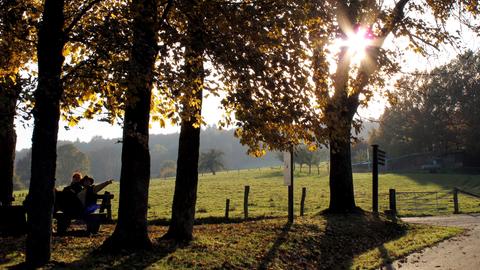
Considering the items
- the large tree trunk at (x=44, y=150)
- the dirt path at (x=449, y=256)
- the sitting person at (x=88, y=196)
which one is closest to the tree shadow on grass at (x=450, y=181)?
the dirt path at (x=449, y=256)

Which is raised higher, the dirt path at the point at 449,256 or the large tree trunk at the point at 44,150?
the large tree trunk at the point at 44,150

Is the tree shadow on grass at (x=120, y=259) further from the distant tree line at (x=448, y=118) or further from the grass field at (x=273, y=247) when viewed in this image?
the distant tree line at (x=448, y=118)

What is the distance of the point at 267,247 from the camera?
11664mm

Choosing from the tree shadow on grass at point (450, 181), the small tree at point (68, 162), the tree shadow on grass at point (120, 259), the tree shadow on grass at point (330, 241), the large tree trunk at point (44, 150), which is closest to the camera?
the large tree trunk at point (44, 150)

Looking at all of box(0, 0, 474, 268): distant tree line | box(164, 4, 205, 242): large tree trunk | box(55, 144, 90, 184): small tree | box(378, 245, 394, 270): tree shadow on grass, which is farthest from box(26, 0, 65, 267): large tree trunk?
box(55, 144, 90, 184): small tree

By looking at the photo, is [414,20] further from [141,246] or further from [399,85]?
[141,246]

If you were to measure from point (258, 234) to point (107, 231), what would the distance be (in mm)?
4033

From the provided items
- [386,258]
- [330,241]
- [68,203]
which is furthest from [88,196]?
[386,258]

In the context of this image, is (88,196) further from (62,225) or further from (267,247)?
(267,247)

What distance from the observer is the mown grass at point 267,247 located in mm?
9312

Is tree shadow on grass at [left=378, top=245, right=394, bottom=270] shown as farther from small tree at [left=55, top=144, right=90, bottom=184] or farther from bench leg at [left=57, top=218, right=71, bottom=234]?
small tree at [left=55, top=144, right=90, bottom=184]

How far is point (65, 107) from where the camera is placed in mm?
10312

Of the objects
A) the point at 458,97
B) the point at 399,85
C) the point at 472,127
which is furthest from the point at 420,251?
the point at 458,97

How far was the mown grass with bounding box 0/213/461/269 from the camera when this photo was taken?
9.31 meters
